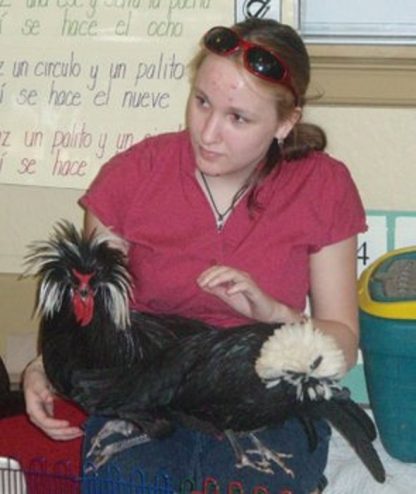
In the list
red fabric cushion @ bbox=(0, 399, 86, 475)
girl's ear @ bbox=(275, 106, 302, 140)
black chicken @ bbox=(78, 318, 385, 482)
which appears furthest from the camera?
red fabric cushion @ bbox=(0, 399, 86, 475)

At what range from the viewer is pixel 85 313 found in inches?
41.7

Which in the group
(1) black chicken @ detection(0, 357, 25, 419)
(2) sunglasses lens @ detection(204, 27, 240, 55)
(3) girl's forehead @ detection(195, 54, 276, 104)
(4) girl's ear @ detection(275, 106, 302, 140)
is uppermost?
(2) sunglasses lens @ detection(204, 27, 240, 55)

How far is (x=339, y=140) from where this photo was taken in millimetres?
1444

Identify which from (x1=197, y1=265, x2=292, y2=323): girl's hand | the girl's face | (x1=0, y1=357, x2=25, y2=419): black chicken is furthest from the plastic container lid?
(x1=0, y1=357, x2=25, y2=419): black chicken

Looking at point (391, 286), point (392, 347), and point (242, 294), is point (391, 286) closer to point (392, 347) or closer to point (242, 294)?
point (392, 347)

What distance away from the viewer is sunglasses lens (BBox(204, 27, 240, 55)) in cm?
112

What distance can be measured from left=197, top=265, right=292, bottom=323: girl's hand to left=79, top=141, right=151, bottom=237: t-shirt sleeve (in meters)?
0.17

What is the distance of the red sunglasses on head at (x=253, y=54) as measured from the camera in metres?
1.11

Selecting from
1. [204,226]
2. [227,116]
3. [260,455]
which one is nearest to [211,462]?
[260,455]

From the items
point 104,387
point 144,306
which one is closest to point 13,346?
point 144,306

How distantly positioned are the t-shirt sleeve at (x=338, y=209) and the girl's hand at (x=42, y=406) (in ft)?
1.17

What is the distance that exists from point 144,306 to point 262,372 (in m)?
0.23

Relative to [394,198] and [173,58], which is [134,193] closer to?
[173,58]

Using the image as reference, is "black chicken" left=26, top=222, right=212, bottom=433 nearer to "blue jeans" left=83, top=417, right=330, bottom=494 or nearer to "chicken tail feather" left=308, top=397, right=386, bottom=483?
"blue jeans" left=83, top=417, right=330, bottom=494
